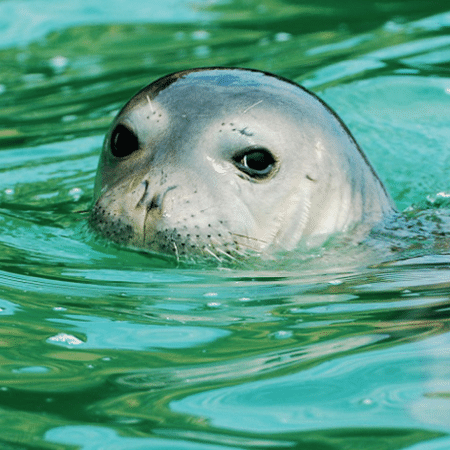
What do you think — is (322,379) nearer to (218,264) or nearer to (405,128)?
(218,264)

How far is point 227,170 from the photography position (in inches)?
144

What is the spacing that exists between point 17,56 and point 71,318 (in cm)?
655

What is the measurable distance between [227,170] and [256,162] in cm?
15

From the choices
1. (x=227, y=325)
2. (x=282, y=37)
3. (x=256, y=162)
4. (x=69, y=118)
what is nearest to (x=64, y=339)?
(x=227, y=325)

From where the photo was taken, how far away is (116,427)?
237cm

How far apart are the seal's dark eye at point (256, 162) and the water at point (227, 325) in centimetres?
38

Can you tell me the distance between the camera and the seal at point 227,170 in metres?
3.54

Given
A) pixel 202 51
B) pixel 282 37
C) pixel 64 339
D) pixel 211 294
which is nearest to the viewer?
pixel 64 339

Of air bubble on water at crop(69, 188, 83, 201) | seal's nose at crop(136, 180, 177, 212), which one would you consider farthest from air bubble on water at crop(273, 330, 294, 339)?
air bubble on water at crop(69, 188, 83, 201)

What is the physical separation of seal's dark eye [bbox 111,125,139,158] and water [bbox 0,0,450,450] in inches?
16.8

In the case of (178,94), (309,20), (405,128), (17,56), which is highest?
(309,20)

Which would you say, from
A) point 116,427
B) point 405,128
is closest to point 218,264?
point 116,427

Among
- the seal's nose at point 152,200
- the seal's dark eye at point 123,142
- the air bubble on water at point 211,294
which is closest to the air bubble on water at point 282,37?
the seal's dark eye at point 123,142

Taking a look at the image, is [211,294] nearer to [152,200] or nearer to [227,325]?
[227,325]
